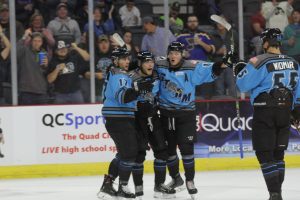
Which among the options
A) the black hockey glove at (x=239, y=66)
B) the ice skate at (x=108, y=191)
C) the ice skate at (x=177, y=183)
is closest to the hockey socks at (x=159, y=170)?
the ice skate at (x=177, y=183)

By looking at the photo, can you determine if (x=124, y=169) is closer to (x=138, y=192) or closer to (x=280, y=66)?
(x=138, y=192)

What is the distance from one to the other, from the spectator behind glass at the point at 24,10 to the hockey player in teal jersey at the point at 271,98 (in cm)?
396

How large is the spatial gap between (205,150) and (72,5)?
2.39 metres

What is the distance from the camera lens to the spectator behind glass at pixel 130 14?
1089cm

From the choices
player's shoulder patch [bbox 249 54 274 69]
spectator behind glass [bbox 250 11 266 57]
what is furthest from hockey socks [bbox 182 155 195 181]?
spectator behind glass [bbox 250 11 266 57]

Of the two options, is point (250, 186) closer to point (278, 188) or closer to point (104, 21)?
point (278, 188)

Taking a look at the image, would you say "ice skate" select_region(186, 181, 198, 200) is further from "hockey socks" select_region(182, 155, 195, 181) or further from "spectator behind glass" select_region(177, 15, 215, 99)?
"spectator behind glass" select_region(177, 15, 215, 99)

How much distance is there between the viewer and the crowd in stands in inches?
406

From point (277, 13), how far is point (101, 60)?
2380 mm

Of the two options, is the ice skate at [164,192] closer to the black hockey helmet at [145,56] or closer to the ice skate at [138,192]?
the ice skate at [138,192]

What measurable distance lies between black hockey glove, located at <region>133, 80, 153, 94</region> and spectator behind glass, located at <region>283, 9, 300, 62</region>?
12.0 feet

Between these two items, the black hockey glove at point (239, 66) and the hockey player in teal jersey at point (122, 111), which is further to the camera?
the hockey player in teal jersey at point (122, 111)

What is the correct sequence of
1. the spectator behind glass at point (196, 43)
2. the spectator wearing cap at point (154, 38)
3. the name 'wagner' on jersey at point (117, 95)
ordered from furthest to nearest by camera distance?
the spectator behind glass at point (196, 43) < the spectator wearing cap at point (154, 38) < the name 'wagner' on jersey at point (117, 95)

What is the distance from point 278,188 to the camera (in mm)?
7133
